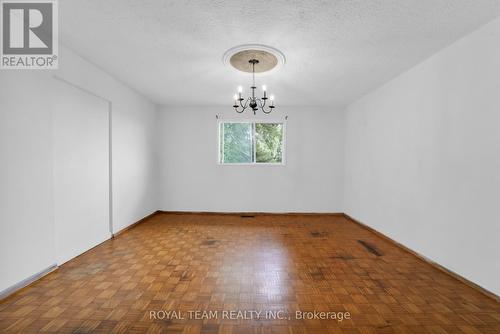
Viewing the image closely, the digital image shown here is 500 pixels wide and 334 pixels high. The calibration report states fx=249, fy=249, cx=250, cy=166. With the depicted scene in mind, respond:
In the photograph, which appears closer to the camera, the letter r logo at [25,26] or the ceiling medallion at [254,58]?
the letter r logo at [25,26]

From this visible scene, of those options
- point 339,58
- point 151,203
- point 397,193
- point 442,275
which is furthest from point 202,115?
point 442,275

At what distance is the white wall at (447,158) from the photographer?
218 cm

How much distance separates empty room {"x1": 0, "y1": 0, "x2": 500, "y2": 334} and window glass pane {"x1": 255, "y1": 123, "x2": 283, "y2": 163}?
123 centimetres

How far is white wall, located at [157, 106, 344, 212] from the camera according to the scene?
18.1 ft

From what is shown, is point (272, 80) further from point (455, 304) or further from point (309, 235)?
point (455, 304)

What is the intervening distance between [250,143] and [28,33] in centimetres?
399

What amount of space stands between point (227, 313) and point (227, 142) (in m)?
4.15

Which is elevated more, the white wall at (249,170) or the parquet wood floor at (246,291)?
the white wall at (249,170)

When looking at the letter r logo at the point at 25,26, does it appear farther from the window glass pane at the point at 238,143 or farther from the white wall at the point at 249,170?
the window glass pane at the point at 238,143

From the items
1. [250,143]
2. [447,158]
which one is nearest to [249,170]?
[250,143]

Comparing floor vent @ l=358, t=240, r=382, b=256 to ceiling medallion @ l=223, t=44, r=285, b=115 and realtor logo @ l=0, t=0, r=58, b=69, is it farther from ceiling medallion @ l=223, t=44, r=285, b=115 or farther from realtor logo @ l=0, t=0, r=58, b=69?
realtor logo @ l=0, t=0, r=58, b=69

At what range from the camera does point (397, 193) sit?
11.6ft

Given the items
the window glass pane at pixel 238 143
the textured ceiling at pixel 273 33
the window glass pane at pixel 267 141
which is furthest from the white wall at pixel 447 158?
the window glass pane at pixel 238 143

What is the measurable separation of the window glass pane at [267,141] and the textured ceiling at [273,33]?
6.38 feet
